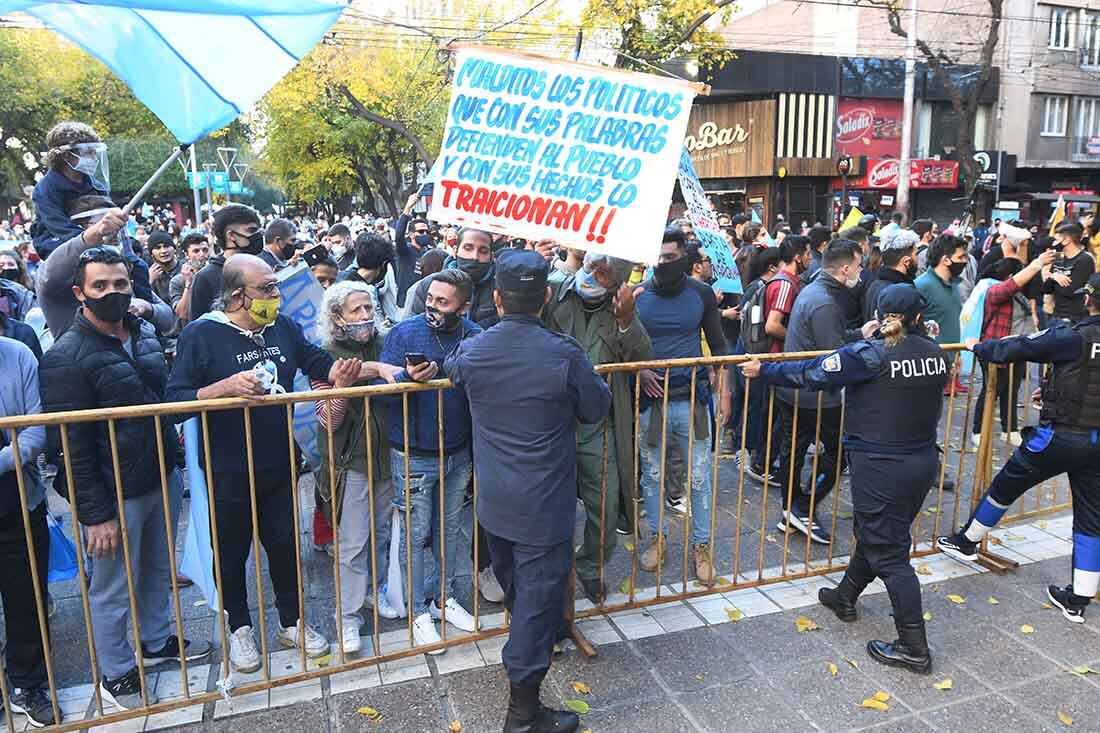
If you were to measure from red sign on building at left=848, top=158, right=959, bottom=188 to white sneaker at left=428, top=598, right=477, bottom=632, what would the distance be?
27280 millimetres

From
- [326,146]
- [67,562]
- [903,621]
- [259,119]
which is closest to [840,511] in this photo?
[903,621]

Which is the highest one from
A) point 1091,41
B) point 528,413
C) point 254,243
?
point 1091,41

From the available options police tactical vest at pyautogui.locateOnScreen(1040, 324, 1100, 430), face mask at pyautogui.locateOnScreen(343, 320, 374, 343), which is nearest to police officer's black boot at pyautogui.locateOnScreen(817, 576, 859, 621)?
police tactical vest at pyautogui.locateOnScreen(1040, 324, 1100, 430)

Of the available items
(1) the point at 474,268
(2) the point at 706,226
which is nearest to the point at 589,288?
(1) the point at 474,268

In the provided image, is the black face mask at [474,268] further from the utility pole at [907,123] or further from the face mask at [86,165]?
the utility pole at [907,123]

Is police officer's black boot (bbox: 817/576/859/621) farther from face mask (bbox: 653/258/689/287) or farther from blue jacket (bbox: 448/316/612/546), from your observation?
face mask (bbox: 653/258/689/287)

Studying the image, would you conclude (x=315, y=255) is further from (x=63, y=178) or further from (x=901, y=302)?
(x=901, y=302)

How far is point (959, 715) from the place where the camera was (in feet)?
11.1

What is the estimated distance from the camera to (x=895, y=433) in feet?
12.1

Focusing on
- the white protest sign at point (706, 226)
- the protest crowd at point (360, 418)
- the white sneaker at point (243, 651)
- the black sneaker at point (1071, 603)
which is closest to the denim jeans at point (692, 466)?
the protest crowd at point (360, 418)

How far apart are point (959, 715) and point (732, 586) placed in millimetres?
1316

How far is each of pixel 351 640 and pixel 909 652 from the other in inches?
105

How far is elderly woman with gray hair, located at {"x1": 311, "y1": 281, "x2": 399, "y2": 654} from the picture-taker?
380cm

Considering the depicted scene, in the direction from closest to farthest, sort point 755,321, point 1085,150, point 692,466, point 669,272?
point 692,466
point 669,272
point 755,321
point 1085,150
